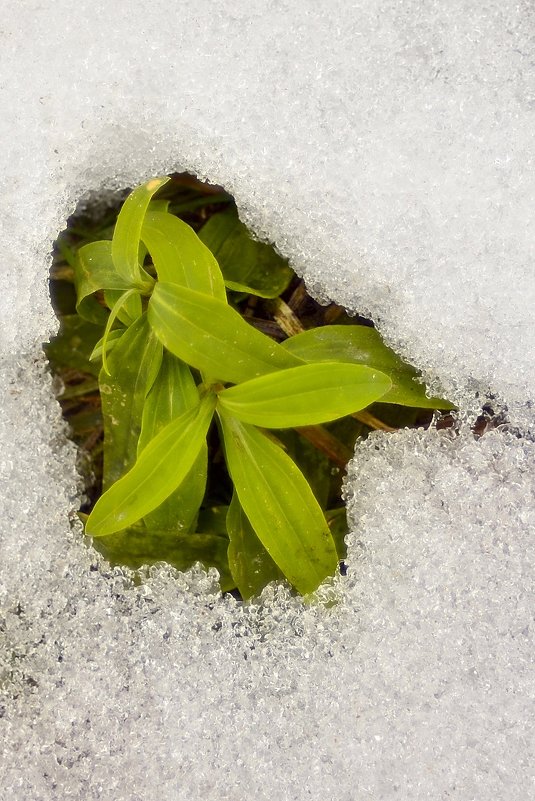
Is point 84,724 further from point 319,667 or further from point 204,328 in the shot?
point 204,328

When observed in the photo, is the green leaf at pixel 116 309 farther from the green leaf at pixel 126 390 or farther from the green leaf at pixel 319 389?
the green leaf at pixel 319 389

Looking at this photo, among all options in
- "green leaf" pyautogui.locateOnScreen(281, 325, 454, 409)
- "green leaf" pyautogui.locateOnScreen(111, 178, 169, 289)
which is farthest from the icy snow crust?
"green leaf" pyautogui.locateOnScreen(111, 178, 169, 289)

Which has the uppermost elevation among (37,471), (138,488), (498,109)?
(498,109)

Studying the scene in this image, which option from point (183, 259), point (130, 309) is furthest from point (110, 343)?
point (183, 259)

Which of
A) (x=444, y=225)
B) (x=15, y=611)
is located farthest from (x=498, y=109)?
(x=15, y=611)

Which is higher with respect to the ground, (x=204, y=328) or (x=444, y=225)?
(x=444, y=225)

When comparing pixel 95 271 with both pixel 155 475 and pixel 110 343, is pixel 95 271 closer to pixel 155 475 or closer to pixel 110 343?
pixel 110 343

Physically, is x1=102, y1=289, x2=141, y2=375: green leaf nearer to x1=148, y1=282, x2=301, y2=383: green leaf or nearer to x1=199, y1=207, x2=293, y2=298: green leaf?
x1=148, y1=282, x2=301, y2=383: green leaf
